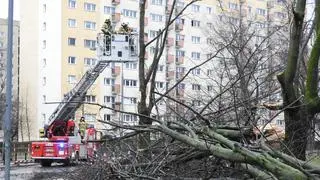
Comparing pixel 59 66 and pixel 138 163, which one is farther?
pixel 59 66

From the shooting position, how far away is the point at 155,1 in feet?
240

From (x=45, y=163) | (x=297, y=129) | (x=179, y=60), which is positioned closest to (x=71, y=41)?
(x=179, y=60)

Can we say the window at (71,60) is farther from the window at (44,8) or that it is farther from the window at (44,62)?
the window at (44,8)

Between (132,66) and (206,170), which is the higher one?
(132,66)

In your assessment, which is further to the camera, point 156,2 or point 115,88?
point 156,2

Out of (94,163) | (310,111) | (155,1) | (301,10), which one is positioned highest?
(155,1)

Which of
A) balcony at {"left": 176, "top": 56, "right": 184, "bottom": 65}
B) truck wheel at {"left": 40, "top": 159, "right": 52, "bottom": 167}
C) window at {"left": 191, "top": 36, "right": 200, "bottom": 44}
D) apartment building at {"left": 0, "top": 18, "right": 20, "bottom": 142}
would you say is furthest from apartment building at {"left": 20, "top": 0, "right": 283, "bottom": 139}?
truck wheel at {"left": 40, "top": 159, "right": 52, "bottom": 167}

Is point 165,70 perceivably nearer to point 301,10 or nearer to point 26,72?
point 26,72

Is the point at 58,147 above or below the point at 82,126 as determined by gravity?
below

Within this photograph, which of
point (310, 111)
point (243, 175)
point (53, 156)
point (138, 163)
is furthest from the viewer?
point (53, 156)

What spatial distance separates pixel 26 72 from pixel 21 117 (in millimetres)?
7260

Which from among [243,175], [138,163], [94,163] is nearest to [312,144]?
[243,175]

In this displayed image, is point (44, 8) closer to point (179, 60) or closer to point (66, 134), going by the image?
point (179, 60)

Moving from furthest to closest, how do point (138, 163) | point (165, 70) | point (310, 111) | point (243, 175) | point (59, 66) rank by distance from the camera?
point (165, 70) → point (59, 66) → point (310, 111) → point (138, 163) → point (243, 175)
